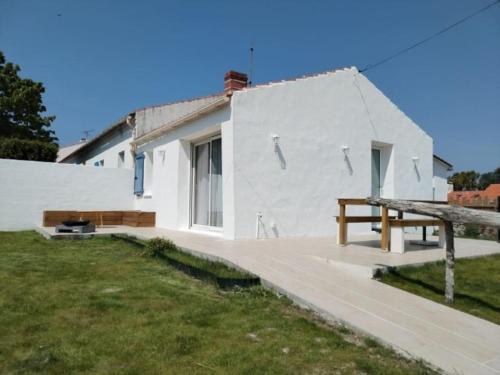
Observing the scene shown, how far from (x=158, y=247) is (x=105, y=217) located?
248 inches

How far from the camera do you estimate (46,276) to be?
5.12 metres

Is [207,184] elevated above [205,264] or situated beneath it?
elevated above

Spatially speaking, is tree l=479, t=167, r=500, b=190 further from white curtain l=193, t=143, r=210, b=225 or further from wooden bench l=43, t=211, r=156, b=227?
wooden bench l=43, t=211, r=156, b=227

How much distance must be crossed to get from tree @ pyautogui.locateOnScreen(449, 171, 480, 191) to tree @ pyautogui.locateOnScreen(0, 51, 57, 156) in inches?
2579

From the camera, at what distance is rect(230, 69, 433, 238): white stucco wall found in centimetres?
859

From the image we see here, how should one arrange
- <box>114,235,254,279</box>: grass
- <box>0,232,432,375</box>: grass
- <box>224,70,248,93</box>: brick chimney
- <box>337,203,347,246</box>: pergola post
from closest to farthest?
<box>0,232,432,375</box>: grass
<box>114,235,254,279</box>: grass
<box>337,203,347,246</box>: pergola post
<box>224,70,248,93</box>: brick chimney

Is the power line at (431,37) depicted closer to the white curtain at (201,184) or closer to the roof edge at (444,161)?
the white curtain at (201,184)

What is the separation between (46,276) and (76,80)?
54.4ft

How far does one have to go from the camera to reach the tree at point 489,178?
7262 cm

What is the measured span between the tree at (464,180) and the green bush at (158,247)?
69556 mm

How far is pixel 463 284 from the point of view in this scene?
17.4ft

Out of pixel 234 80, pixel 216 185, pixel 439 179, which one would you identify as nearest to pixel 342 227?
pixel 216 185

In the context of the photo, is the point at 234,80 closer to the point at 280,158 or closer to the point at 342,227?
the point at 280,158

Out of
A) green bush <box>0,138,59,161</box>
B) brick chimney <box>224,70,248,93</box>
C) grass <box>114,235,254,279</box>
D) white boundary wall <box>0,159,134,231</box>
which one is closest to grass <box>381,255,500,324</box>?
grass <box>114,235,254,279</box>
